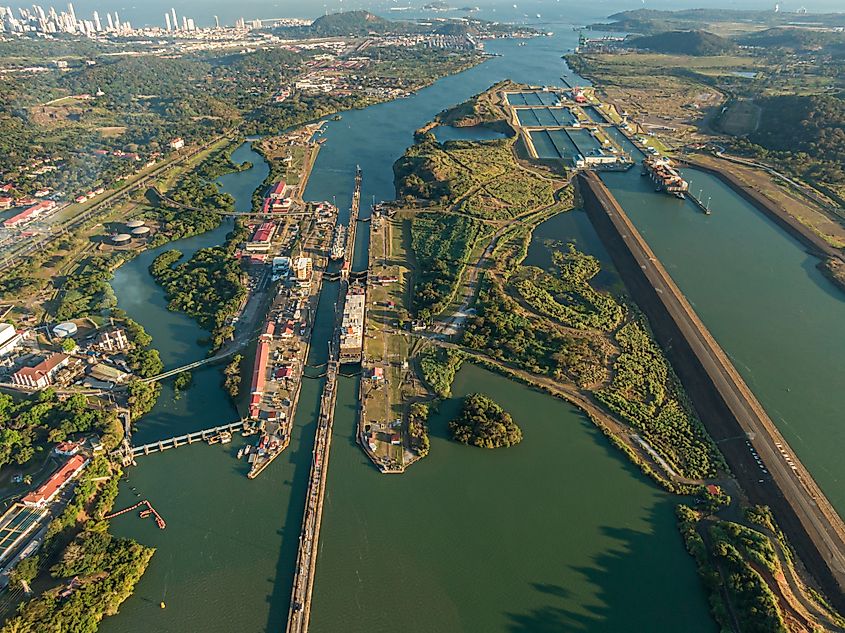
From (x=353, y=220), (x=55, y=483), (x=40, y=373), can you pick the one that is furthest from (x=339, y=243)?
(x=55, y=483)

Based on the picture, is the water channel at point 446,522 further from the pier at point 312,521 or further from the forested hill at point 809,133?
the forested hill at point 809,133

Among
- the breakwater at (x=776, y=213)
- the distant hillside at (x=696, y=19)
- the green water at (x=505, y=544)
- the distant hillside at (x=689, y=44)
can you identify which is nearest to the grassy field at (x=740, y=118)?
the breakwater at (x=776, y=213)

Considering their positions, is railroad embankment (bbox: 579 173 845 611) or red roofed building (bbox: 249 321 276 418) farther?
red roofed building (bbox: 249 321 276 418)

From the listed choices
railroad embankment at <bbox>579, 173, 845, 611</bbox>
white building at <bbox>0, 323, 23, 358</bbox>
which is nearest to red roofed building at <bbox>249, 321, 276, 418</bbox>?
white building at <bbox>0, 323, 23, 358</bbox>

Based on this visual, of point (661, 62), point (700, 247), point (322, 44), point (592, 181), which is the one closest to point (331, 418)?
point (700, 247)

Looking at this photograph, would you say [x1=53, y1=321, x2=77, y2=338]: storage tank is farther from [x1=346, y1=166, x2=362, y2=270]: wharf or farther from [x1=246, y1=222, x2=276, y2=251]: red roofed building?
[x1=346, y1=166, x2=362, y2=270]: wharf
